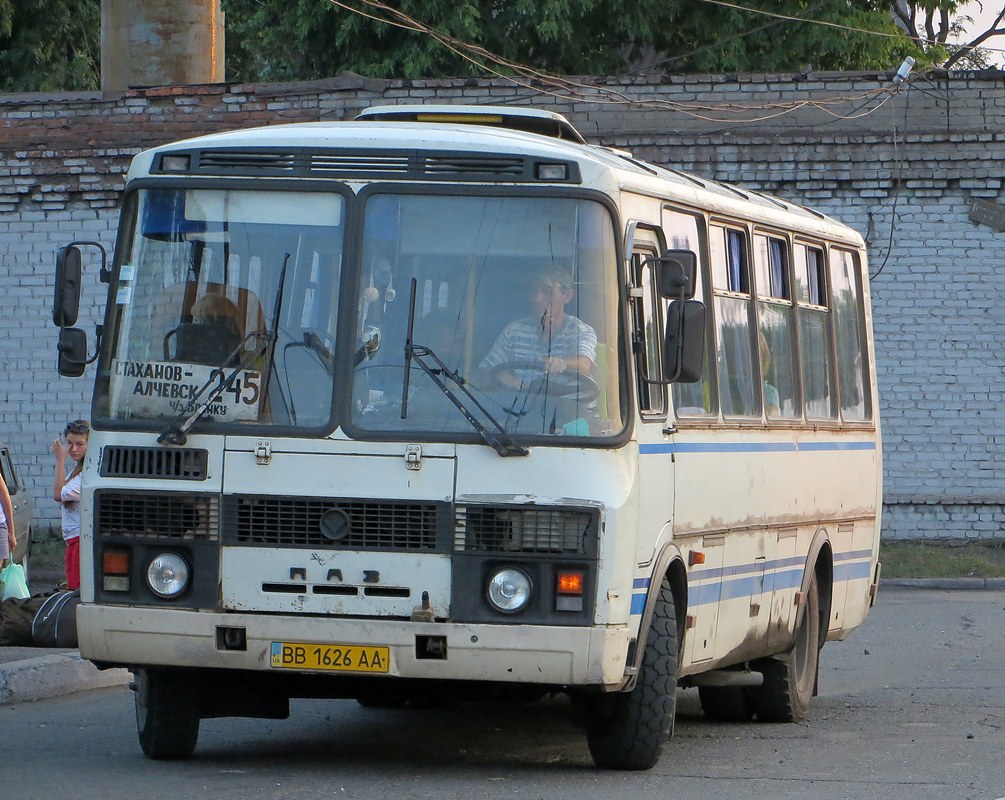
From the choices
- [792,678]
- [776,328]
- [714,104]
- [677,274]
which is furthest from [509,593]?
[714,104]

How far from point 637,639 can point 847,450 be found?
398cm

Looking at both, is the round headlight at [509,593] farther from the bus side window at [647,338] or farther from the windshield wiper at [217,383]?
the windshield wiper at [217,383]

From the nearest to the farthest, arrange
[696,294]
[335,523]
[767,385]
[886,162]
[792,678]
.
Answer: [335,523] → [696,294] → [767,385] → [792,678] → [886,162]

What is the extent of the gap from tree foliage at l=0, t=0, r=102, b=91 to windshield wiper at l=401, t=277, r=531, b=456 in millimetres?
23794

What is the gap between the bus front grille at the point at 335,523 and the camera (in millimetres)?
7445

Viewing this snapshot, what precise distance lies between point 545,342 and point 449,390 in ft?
1.40

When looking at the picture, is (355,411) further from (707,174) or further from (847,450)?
(707,174)

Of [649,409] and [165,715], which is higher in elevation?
[649,409]

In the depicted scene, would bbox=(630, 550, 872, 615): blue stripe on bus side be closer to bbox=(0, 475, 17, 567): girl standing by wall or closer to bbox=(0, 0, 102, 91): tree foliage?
bbox=(0, 475, 17, 567): girl standing by wall

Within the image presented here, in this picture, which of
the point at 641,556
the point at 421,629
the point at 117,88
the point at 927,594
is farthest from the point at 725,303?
the point at 117,88

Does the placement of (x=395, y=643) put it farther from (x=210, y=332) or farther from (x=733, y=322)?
(x=733, y=322)

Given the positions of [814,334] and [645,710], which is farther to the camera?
[814,334]

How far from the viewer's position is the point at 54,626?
1114 cm

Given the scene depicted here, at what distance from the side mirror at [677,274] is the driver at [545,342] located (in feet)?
1.27
